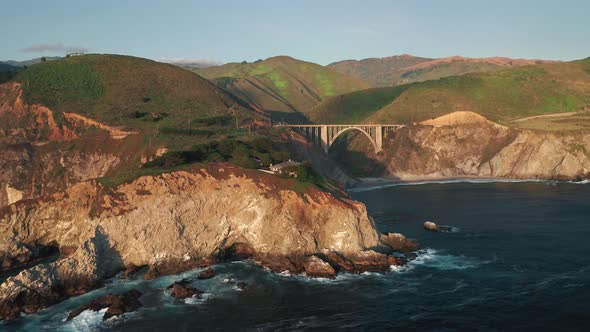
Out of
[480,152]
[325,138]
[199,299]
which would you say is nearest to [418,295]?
[199,299]

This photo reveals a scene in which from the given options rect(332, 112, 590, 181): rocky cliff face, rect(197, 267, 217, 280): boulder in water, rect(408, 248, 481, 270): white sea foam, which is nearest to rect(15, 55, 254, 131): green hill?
rect(197, 267, 217, 280): boulder in water

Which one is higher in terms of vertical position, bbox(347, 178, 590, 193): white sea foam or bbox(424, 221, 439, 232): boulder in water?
bbox(424, 221, 439, 232): boulder in water

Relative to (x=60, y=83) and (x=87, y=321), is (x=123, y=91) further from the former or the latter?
(x=87, y=321)

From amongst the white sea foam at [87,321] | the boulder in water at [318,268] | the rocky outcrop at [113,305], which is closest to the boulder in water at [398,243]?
the boulder in water at [318,268]

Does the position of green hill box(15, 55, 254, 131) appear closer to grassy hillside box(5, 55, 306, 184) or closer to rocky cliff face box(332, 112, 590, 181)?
grassy hillside box(5, 55, 306, 184)

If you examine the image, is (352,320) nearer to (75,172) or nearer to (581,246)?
(581,246)

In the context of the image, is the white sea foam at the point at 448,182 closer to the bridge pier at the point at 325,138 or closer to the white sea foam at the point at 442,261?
the bridge pier at the point at 325,138

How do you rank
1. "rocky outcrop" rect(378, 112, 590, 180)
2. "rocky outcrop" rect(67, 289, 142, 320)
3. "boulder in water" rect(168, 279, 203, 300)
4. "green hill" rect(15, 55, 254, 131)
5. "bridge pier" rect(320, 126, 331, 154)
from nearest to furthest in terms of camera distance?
"rocky outcrop" rect(67, 289, 142, 320) < "boulder in water" rect(168, 279, 203, 300) < "green hill" rect(15, 55, 254, 131) < "rocky outcrop" rect(378, 112, 590, 180) < "bridge pier" rect(320, 126, 331, 154)

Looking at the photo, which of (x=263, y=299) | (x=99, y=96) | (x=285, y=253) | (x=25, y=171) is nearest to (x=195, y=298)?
(x=263, y=299)
